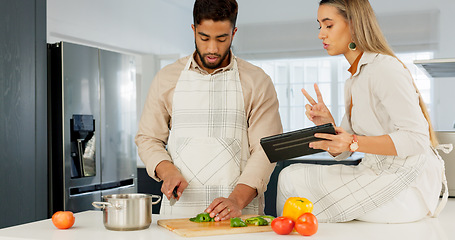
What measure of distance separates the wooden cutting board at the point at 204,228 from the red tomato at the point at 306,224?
125 millimetres

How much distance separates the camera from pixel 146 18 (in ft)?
19.8

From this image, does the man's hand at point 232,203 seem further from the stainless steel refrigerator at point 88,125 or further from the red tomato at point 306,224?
the stainless steel refrigerator at point 88,125

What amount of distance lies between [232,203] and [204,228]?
252 mm

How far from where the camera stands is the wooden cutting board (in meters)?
1.39

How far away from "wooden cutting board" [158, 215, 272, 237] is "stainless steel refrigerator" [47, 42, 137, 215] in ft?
7.47

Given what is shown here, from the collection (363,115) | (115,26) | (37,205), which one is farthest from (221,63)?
(115,26)

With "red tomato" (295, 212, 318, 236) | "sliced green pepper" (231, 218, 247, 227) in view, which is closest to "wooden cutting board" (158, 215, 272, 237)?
"sliced green pepper" (231, 218, 247, 227)

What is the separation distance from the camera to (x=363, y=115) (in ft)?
5.05

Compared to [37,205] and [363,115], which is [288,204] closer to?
[363,115]

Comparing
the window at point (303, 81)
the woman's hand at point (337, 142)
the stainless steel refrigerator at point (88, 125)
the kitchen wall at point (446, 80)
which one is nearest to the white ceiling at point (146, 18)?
the kitchen wall at point (446, 80)

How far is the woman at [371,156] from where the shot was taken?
1.46m

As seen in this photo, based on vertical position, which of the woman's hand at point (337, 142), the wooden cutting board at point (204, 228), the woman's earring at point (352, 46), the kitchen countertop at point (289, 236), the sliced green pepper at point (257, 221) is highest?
the woman's earring at point (352, 46)

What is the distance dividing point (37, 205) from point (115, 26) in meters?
2.47

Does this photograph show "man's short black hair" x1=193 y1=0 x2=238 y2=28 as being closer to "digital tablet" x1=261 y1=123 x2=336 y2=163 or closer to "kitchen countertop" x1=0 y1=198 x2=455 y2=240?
"digital tablet" x1=261 y1=123 x2=336 y2=163
